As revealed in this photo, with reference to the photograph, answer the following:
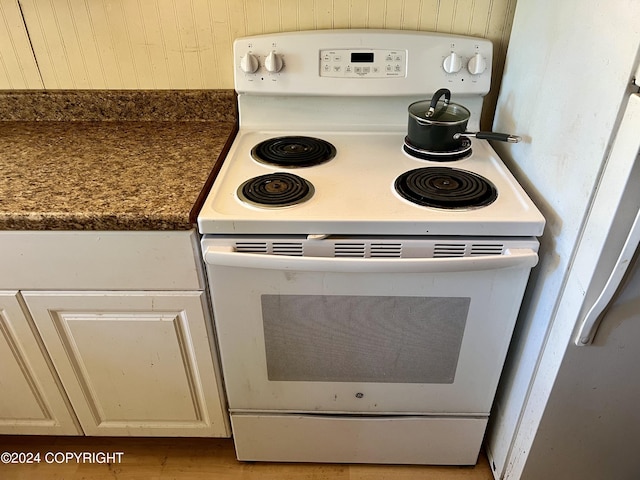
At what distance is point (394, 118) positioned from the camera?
59.2 inches

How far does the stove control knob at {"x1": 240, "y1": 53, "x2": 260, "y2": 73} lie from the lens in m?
1.38

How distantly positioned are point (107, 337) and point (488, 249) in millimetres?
962

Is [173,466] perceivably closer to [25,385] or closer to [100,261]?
[25,385]

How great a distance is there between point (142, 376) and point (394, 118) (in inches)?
40.8

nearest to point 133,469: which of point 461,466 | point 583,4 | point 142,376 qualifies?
point 142,376

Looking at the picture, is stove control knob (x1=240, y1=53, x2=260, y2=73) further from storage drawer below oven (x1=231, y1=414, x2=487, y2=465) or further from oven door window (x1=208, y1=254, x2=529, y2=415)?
storage drawer below oven (x1=231, y1=414, x2=487, y2=465)

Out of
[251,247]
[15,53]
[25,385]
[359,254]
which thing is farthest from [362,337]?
[15,53]

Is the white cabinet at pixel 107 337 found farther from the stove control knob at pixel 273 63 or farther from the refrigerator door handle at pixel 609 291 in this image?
the refrigerator door handle at pixel 609 291

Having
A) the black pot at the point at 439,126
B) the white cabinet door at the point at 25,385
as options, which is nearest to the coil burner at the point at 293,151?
the black pot at the point at 439,126

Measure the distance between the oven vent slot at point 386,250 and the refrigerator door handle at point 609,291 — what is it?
0.39 m

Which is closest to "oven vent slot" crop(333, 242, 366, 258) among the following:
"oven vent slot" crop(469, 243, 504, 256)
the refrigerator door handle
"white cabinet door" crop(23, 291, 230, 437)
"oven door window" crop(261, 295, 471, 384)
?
"oven door window" crop(261, 295, 471, 384)

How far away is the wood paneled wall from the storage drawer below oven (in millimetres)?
1023

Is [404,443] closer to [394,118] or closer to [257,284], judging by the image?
[257,284]

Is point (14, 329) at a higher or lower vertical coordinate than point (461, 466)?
higher
